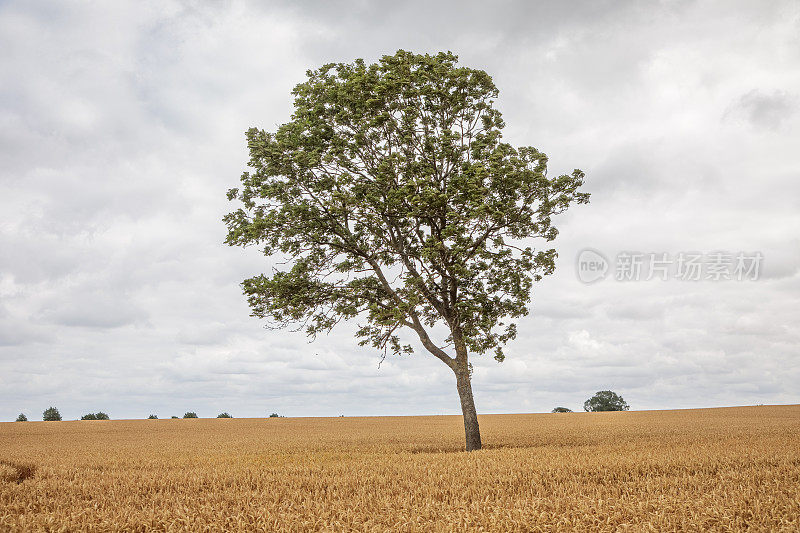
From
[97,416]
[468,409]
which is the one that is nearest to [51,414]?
[97,416]

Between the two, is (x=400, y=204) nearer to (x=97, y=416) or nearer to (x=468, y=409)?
(x=468, y=409)

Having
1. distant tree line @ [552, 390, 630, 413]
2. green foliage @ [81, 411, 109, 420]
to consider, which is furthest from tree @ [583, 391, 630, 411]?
green foliage @ [81, 411, 109, 420]

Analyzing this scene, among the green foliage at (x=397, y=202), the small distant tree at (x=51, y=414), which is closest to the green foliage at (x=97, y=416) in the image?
the small distant tree at (x=51, y=414)

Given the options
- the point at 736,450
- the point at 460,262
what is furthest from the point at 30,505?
the point at 736,450

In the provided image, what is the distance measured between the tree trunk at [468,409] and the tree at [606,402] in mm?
81368

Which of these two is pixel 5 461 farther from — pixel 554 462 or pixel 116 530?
pixel 554 462

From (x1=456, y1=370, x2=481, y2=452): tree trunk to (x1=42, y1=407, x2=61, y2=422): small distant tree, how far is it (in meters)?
79.3

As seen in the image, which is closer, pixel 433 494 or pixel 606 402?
pixel 433 494

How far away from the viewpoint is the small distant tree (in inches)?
3167

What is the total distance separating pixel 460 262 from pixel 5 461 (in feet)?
55.8

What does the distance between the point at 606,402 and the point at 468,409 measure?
8269 centimetres

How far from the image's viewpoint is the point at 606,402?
318 ft

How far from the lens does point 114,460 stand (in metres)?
19.4

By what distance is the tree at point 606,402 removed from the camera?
9562cm
